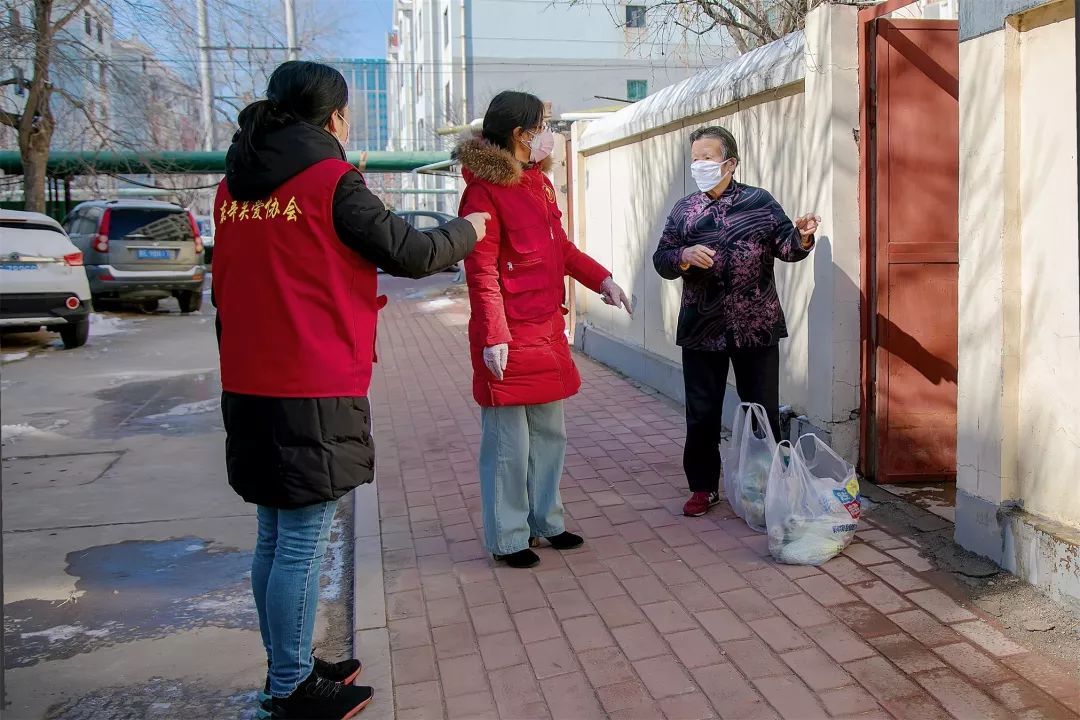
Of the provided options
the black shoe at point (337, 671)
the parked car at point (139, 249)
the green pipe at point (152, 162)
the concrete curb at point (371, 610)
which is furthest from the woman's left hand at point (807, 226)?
the green pipe at point (152, 162)

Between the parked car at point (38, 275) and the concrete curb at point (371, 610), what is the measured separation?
8.59 metres

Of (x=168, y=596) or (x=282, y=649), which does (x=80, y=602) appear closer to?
(x=168, y=596)

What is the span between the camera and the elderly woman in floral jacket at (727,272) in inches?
182

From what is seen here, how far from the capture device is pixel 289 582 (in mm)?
2980

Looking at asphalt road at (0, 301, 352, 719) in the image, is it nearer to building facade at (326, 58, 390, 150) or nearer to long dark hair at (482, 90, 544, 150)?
long dark hair at (482, 90, 544, 150)

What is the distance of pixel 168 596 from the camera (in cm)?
443

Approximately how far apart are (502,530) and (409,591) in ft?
1.53

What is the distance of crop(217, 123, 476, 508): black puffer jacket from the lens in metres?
2.85

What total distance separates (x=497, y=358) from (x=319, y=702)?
1.48 m

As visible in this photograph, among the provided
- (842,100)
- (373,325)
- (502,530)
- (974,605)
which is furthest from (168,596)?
(842,100)

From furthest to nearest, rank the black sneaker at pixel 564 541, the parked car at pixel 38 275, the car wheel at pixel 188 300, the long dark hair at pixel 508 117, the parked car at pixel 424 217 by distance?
1. the parked car at pixel 424 217
2. the car wheel at pixel 188 300
3. the parked car at pixel 38 275
4. the black sneaker at pixel 564 541
5. the long dark hair at pixel 508 117

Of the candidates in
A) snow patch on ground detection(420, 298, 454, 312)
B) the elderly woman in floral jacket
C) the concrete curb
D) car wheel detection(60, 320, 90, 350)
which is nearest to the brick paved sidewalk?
the concrete curb

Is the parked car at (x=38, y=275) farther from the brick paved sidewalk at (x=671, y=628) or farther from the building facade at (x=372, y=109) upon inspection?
the building facade at (x=372, y=109)

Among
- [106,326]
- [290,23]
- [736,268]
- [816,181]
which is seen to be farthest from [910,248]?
[290,23]
